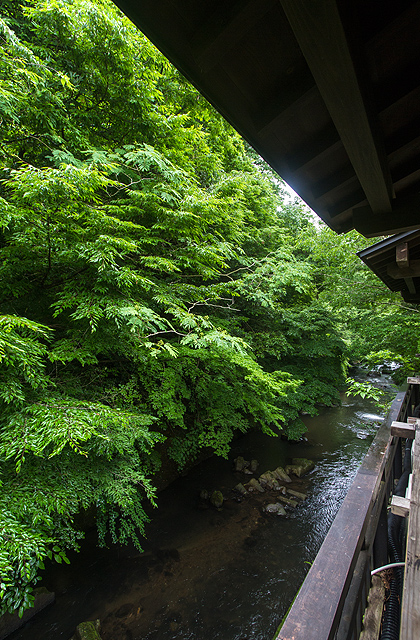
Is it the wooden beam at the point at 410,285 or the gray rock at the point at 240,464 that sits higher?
the wooden beam at the point at 410,285

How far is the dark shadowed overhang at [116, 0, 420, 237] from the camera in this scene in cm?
80

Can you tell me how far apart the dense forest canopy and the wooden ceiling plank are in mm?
2345

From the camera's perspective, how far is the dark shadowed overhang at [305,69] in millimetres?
800

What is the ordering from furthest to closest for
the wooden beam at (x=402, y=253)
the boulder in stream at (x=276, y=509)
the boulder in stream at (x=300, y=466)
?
the boulder in stream at (x=300, y=466)
the boulder in stream at (x=276, y=509)
the wooden beam at (x=402, y=253)

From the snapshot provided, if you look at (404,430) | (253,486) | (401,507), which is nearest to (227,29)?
(401,507)

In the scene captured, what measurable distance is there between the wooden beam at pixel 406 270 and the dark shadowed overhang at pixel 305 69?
1925mm

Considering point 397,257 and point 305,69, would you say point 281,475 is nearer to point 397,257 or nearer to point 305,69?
point 397,257

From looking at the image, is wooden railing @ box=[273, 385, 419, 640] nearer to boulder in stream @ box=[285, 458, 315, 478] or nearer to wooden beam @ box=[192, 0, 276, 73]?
wooden beam @ box=[192, 0, 276, 73]

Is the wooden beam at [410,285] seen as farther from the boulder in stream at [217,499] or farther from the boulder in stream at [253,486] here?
the boulder in stream at [217,499]

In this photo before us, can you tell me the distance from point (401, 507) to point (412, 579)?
2.62ft

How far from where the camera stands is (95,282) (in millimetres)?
3238

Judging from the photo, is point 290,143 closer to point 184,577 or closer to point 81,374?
point 81,374

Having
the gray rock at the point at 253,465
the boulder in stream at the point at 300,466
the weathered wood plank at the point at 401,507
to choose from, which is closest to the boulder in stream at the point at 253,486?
the gray rock at the point at 253,465

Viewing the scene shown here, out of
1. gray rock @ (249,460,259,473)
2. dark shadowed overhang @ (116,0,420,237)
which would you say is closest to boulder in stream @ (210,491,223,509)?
gray rock @ (249,460,259,473)
